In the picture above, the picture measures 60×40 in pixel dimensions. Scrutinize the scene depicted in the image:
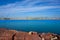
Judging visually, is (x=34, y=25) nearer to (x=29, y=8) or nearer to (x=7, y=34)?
(x=29, y=8)

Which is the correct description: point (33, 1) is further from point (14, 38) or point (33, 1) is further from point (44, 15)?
point (14, 38)

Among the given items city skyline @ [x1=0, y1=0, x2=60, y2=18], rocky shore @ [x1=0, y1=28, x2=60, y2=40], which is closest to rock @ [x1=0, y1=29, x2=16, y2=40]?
rocky shore @ [x1=0, y1=28, x2=60, y2=40]

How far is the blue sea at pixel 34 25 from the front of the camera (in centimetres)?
277

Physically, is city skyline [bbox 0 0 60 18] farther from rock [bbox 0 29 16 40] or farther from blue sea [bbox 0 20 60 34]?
rock [bbox 0 29 16 40]

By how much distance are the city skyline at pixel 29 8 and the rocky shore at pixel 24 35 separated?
0.33m

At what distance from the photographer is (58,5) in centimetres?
278

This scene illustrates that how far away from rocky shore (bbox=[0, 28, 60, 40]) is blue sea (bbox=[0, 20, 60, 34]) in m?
0.10

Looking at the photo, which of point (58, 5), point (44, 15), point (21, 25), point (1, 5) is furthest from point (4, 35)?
point (58, 5)

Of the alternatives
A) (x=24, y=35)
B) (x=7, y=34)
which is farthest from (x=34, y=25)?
(x=7, y=34)

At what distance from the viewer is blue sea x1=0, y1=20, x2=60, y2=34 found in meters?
2.77

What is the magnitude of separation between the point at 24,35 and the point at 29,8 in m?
0.53

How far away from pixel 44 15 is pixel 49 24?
196mm

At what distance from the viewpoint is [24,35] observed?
2684 millimetres

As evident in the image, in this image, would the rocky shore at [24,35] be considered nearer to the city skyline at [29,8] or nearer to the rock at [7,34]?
the rock at [7,34]
